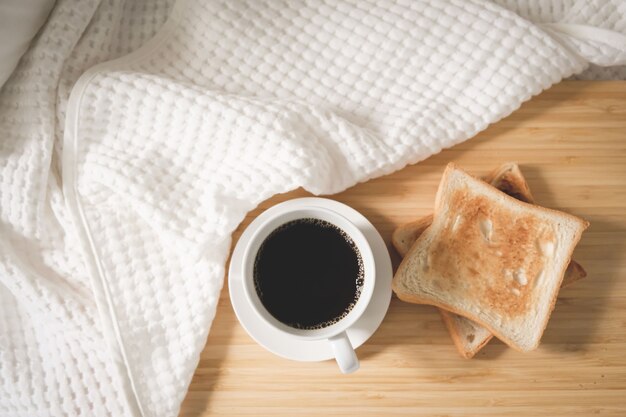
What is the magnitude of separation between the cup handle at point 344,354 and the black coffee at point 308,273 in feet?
0.20

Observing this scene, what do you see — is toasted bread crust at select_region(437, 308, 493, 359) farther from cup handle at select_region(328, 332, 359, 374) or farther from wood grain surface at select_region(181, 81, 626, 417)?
cup handle at select_region(328, 332, 359, 374)

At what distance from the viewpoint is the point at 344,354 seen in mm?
611

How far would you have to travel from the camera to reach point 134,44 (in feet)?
2.67

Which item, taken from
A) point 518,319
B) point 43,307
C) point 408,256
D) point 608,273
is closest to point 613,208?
point 608,273

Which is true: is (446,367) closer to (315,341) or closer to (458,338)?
(458,338)

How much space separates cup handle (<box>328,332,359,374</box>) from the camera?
0.61 meters

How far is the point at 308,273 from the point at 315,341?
0.34 feet

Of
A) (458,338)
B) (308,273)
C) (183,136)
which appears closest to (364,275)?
(308,273)

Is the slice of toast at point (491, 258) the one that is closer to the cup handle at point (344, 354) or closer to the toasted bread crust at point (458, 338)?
the toasted bread crust at point (458, 338)

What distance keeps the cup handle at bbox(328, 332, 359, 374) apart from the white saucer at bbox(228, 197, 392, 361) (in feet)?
0.33

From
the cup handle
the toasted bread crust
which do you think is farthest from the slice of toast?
the cup handle

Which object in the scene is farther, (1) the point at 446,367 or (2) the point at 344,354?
(1) the point at 446,367

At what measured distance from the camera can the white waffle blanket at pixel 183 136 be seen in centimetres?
74

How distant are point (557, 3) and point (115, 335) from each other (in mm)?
870
